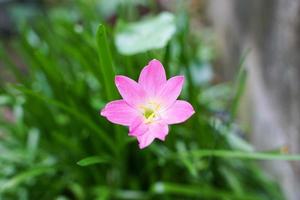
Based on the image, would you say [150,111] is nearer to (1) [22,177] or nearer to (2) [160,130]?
(2) [160,130]

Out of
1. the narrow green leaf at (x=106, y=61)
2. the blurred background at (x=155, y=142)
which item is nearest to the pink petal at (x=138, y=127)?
the narrow green leaf at (x=106, y=61)

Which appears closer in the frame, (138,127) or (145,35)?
(138,127)

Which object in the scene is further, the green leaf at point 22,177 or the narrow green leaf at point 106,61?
the green leaf at point 22,177

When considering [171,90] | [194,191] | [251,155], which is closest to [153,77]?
[171,90]

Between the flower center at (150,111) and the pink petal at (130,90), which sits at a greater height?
the pink petal at (130,90)

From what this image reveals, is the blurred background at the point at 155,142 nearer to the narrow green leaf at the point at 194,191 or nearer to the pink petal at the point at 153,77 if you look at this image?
the narrow green leaf at the point at 194,191

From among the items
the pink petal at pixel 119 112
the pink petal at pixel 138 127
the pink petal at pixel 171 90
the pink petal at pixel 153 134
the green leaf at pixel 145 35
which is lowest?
the pink petal at pixel 153 134
